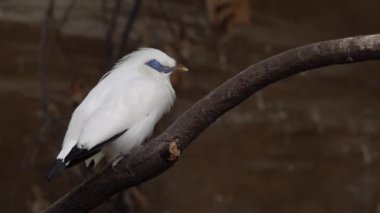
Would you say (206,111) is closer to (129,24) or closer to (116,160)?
(116,160)

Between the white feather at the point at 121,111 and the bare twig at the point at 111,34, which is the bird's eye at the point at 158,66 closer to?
the white feather at the point at 121,111

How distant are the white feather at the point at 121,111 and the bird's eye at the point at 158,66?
0.02 meters

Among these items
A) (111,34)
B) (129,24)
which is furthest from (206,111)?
(111,34)

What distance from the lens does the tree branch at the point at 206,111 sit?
202 cm

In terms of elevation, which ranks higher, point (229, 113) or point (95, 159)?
point (95, 159)

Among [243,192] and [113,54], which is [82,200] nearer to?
[113,54]

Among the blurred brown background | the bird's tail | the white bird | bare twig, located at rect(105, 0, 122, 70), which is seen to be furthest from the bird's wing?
the blurred brown background

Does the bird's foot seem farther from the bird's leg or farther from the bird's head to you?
the bird's head

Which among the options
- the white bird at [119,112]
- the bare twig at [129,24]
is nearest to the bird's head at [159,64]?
the white bird at [119,112]

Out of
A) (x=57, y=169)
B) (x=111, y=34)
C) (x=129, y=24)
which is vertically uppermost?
(x=57, y=169)

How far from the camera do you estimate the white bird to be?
231 cm

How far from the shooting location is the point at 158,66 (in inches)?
103

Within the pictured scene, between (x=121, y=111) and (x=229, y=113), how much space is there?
6.24 ft

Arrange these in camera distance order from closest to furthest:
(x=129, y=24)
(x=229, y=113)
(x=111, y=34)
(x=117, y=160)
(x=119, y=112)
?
(x=117, y=160) < (x=119, y=112) < (x=129, y=24) < (x=111, y=34) < (x=229, y=113)
